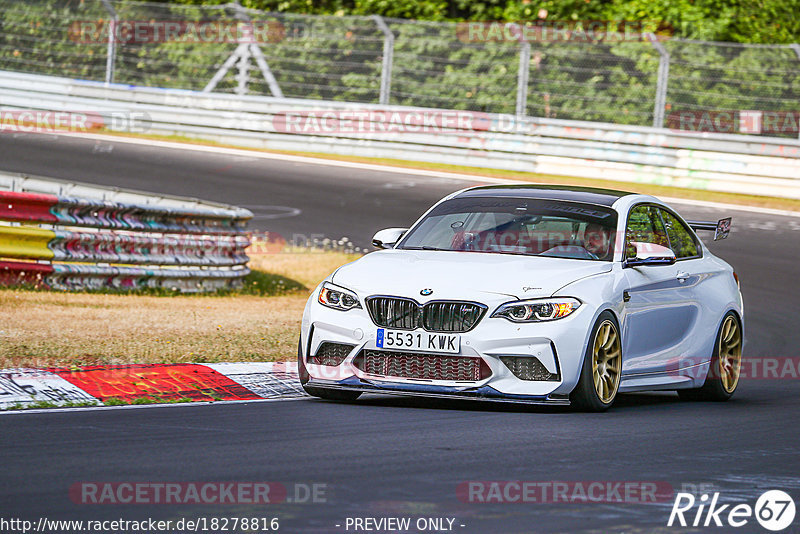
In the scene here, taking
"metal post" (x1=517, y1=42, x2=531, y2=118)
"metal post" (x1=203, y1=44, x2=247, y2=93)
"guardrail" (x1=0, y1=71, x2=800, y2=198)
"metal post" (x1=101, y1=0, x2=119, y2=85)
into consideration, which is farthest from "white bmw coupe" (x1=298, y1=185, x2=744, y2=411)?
"metal post" (x1=101, y1=0, x2=119, y2=85)

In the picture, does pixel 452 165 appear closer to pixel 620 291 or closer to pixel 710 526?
pixel 620 291

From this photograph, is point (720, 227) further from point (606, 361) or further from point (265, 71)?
point (265, 71)

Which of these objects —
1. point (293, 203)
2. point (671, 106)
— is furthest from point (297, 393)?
point (671, 106)

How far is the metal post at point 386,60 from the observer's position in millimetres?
26078

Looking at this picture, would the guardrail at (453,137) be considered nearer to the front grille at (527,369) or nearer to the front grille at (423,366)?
the front grille at (527,369)

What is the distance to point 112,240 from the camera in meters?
13.4

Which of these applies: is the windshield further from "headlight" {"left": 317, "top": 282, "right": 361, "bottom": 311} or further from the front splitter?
the front splitter

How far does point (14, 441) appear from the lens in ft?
22.2

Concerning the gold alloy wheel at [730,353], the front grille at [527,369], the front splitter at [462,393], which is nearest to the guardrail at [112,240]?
the front splitter at [462,393]

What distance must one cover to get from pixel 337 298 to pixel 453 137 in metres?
17.3

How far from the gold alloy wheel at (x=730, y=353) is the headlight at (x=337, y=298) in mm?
3116

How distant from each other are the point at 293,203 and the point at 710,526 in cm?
1565

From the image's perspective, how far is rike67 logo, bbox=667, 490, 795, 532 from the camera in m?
5.55

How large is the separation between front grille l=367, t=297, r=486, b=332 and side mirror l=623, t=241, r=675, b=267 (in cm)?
141
